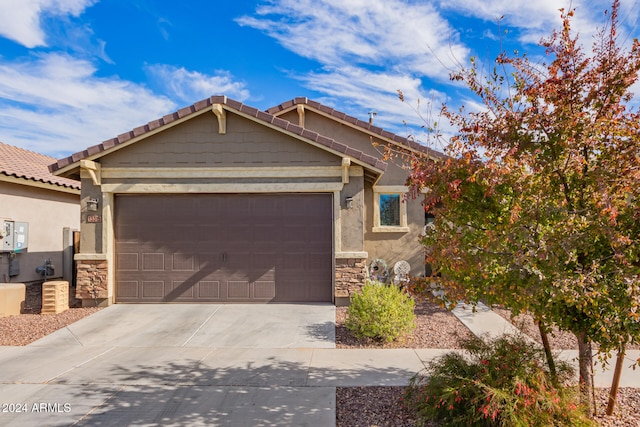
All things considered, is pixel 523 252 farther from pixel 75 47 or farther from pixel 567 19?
pixel 75 47

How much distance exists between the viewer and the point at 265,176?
9.42 meters

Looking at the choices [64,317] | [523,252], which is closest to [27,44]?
[64,317]

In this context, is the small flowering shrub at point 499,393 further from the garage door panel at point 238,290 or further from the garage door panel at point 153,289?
the garage door panel at point 153,289

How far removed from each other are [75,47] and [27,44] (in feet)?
5.04

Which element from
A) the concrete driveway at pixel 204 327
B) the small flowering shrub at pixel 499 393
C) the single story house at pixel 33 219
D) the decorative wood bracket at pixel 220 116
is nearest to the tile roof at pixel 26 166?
the single story house at pixel 33 219

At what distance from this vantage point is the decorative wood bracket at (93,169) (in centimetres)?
903

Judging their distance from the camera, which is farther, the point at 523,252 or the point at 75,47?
the point at 75,47

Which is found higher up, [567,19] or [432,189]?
[567,19]

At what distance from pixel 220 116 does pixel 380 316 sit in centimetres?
565

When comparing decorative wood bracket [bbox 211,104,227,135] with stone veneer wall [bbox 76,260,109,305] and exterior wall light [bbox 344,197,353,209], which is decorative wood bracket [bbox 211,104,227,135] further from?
stone veneer wall [bbox 76,260,109,305]

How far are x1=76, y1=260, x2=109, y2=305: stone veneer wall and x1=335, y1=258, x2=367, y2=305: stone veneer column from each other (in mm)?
5256

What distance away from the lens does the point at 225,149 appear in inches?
372

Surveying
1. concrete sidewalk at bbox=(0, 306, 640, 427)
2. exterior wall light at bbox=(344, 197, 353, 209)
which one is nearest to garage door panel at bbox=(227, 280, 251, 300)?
concrete sidewalk at bbox=(0, 306, 640, 427)

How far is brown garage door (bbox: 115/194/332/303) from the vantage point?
9453mm
